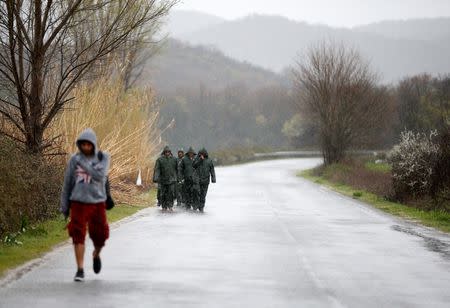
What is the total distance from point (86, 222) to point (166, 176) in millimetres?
13915

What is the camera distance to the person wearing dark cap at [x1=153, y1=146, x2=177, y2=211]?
2441 cm

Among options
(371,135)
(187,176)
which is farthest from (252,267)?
(371,135)

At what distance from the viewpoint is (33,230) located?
1548cm

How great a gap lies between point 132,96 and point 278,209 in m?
8.95

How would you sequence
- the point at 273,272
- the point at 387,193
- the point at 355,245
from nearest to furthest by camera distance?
the point at 273,272
the point at 355,245
the point at 387,193

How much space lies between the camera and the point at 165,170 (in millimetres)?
24594

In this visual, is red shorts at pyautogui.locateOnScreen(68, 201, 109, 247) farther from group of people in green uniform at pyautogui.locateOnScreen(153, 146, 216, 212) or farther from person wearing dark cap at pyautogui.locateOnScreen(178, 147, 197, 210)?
person wearing dark cap at pyautogui.locateOnScreen(178, 147, 197, 210)

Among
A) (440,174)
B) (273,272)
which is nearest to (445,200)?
(440,174)

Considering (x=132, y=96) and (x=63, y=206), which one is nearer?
(x=63, y=206)

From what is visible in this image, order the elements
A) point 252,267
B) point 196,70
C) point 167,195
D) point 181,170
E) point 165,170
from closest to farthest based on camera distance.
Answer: point 252,267, point 167,195, point 165,170, point 181,170, point 196,70

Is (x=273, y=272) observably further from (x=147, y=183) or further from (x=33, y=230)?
(x=147, y=183)

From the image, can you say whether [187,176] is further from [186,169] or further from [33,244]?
[33,244]

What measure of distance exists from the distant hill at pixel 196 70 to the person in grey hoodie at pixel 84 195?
157 meters

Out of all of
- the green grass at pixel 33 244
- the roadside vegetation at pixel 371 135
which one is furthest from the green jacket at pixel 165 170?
the roadside vegetation at pixel 371 135
